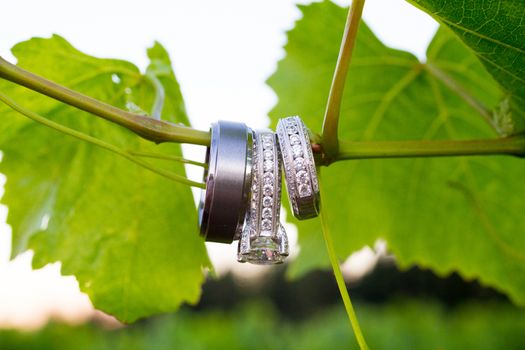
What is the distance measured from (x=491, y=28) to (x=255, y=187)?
0.90ft

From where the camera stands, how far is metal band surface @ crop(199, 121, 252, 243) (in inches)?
22.1

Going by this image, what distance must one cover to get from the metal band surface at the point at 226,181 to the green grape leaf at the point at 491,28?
0.22 meters

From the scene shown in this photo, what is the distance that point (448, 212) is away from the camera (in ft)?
3.73

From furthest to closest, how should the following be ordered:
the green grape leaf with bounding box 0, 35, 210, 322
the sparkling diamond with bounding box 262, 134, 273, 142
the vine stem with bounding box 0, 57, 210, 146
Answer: the green grape leaf with bounding box 0, 35, 210, 322, the sparkling diamond with bounding box 262, 134, 273, 142, the vine stem with bounding box 0, 57, 210, 146

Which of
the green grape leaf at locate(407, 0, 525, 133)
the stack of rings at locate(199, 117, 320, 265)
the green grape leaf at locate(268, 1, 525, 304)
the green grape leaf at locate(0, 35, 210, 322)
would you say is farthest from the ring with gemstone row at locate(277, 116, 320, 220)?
the green grape leaf at locate(268, 1, 525, 304)

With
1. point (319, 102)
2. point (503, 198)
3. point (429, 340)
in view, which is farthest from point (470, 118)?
point (429, 340)

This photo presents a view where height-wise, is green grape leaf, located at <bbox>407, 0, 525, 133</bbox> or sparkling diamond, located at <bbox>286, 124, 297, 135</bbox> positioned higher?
green grape leaf, located at <bbox>407, 0, 525, 133</bbox>

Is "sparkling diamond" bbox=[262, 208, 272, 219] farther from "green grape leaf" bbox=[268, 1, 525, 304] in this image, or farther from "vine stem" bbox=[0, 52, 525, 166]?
"green grape leaf" bbox=[268, 1, 525, 304]

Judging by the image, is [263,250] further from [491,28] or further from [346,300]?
[491,28]

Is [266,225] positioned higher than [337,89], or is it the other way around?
[337,89]

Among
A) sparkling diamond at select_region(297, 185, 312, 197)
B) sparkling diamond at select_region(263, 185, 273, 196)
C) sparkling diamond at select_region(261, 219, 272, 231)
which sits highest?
sparkling diamond at select_region(263, 185, 273, 196)

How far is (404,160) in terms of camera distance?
110 centimetres

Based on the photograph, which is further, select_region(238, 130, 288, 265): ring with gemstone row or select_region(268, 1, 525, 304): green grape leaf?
select_region(268, 1, 525, 304): green grape leaf

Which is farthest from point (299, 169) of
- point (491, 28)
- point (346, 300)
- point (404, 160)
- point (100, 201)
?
point (404, 160)
